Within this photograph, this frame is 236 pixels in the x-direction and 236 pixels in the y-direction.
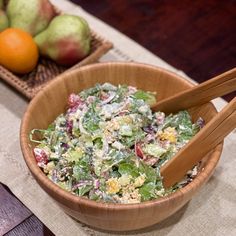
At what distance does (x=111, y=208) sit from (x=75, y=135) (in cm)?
18

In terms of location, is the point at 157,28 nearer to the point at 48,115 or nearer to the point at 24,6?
the point at 24,6

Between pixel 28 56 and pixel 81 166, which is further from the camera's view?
pixel 28 56

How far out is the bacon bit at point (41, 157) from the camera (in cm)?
67

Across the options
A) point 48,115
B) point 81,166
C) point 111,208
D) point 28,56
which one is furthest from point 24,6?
point 111,208

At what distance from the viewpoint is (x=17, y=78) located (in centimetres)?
88

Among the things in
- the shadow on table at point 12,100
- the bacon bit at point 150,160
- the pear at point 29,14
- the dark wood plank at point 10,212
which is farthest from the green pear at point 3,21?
the bacon bit at point 150,160

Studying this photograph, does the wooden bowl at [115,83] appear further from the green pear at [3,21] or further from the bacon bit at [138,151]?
the green pear at [3,21]

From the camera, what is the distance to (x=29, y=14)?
955 millimetres

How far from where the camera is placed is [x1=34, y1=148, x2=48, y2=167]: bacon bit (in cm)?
67

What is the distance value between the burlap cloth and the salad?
98 millimetres

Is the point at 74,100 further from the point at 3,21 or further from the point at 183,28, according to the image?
the point at 183,28

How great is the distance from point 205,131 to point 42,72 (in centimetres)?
48

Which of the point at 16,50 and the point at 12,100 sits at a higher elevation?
the point at 16,50

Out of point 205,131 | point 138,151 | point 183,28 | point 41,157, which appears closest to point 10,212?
point 41,157
